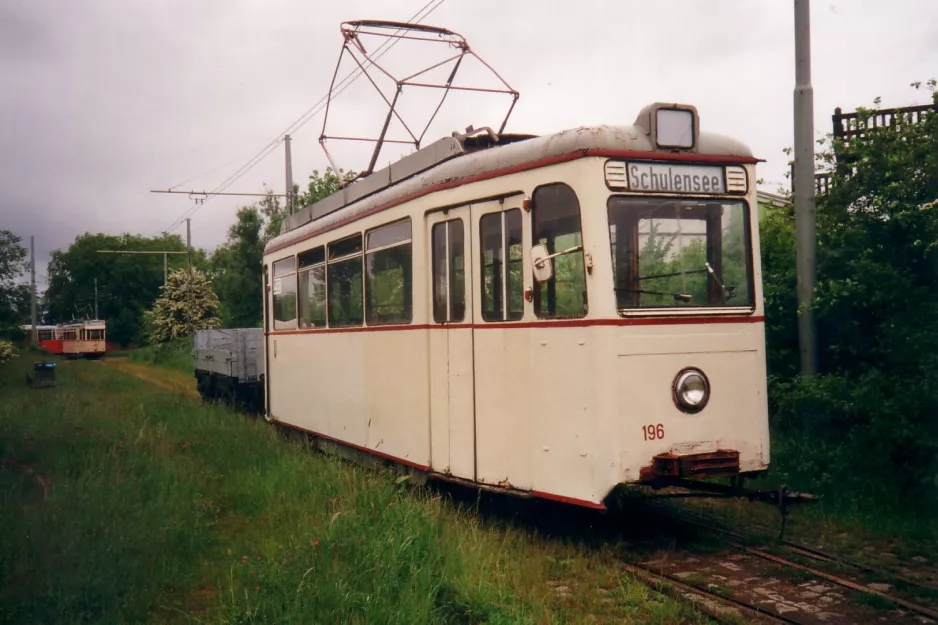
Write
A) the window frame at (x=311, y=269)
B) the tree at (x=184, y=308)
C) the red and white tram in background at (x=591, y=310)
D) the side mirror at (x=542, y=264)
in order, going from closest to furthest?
the red and white tram in background at (x=591, y=310), the side mirror at (x=542, y=264), the window frame at (x=311, y=269), the tree at (x=184, y=308)

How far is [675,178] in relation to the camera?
6531mm

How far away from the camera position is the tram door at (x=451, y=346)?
7398 millimetres

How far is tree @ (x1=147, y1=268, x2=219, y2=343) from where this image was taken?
43.1 metres

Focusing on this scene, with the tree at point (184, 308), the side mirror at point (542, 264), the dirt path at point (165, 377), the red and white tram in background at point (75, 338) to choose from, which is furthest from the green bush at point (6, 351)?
the red and white tram in background at point (75, 338)

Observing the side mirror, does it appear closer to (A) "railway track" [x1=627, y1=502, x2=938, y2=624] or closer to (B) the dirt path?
(A) "railway track" [x1=627, y1=502, x2=938, y2=624]

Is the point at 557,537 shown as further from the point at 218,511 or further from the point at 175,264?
the point at 175,264

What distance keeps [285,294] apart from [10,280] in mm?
5673

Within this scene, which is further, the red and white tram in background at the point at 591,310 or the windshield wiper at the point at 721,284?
the windshield wiper at the point at 721,284

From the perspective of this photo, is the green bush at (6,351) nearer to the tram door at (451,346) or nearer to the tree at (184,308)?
the tram door at (451,346)

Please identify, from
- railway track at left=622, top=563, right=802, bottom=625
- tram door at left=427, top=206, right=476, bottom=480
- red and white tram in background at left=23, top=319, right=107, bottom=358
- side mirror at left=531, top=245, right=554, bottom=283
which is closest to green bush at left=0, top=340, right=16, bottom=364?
tram door at left=427, top=206, right=476, bottom=480

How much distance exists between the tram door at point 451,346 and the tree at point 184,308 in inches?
1445

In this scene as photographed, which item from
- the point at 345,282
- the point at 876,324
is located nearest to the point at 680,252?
the point at 876,324

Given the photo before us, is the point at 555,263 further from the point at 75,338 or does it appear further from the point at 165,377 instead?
the point at 75,338

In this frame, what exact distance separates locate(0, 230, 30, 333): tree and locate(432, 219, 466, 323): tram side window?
30.0 ft
